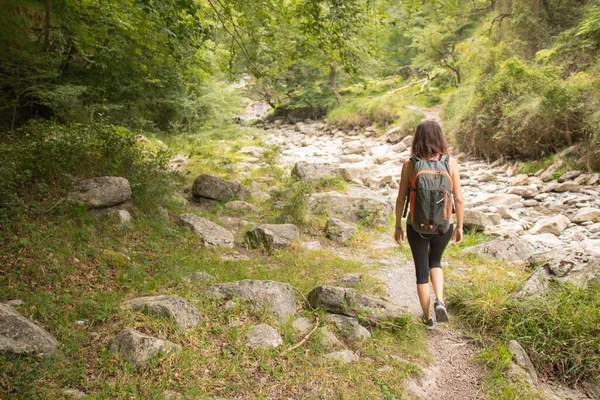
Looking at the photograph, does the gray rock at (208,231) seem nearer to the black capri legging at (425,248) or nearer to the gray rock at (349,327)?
the gray rock at (349,327)

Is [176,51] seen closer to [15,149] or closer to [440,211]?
[15,149]

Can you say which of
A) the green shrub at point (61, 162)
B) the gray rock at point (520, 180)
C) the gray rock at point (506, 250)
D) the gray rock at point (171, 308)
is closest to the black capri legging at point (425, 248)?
the gray rock at point (171, 308)

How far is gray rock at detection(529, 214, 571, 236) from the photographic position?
23.4 feet

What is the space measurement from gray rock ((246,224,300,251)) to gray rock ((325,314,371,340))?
2025 millimetres

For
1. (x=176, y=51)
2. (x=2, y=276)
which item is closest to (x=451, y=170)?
(x=176, y=51)

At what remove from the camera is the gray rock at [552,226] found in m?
7.14

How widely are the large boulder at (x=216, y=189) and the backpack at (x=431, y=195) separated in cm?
515

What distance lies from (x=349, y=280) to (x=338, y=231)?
2013 millimetres

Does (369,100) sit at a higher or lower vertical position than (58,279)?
higher

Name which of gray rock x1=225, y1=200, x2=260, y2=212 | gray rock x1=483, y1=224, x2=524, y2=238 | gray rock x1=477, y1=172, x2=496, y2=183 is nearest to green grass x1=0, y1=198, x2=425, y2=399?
gray rock x1=225, y1=200, x2=260, y2=212

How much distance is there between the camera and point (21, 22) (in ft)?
22.7

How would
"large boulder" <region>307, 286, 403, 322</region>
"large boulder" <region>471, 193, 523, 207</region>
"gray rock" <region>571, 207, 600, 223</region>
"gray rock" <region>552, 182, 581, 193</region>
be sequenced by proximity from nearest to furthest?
1. "large boulder" <region>307, 286, 403, 322</region>
2. "gray rock" <region>571, 207, 600, 223</region>
3. "gray rock" <region>552, 182, 581, 193</region>
4. "large boulder" <region>471, 193, 523, 207</region>

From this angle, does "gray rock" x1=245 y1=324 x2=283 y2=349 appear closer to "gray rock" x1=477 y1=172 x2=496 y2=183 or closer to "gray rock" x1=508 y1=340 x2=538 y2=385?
"gray rock" x1=508 y1=340 x2=538 y2=385

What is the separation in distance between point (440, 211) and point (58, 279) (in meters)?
3.62
